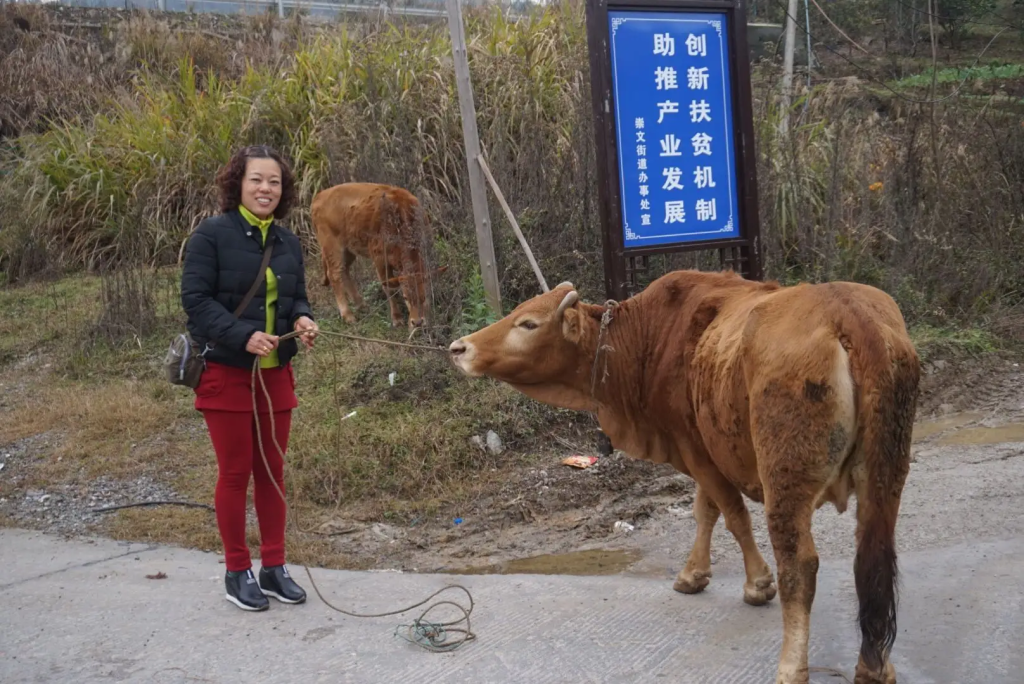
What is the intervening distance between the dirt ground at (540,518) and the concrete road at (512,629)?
430mm

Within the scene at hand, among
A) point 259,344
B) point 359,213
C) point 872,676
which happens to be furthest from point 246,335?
point 359,213

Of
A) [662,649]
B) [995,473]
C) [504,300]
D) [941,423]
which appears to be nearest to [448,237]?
[504,300]

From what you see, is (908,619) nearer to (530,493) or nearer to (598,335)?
(598,335)

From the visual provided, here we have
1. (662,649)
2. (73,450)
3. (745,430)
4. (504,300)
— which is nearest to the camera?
(745,430)

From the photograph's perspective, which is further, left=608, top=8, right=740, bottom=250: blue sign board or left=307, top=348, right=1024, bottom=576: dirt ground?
left=608, top=8, right=740, bottom=250: blue sign board

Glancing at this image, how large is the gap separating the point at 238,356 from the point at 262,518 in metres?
0.82

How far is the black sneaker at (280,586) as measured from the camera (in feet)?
16.3

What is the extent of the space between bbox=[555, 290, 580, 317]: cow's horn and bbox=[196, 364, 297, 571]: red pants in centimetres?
132

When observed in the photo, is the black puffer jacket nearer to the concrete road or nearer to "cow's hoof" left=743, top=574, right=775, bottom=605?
the concrete road

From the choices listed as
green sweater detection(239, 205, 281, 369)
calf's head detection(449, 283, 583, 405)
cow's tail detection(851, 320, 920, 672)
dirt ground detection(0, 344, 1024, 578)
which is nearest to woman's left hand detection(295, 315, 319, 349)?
green sweater detection(239, 205, 281, 369)

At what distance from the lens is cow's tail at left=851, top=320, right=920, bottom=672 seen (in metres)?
3.54

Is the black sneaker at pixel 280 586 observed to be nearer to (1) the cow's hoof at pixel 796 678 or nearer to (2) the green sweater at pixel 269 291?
(2) the green sweater at pixel 269 291

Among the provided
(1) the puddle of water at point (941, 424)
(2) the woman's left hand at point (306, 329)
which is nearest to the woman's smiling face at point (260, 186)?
(2) the woman's left hand at point (306, 329)

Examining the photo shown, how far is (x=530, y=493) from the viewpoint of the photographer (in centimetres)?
671
